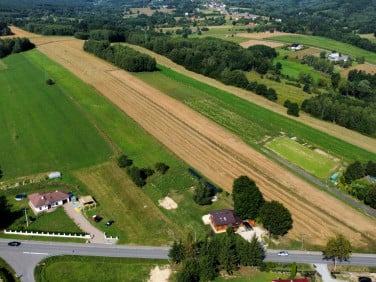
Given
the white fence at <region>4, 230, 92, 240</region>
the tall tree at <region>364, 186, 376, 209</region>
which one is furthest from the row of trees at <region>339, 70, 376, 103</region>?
the white fence at <region>4, 230, 92, 240</region>

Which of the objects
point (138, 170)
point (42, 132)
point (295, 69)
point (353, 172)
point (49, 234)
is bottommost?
point (295, 69)

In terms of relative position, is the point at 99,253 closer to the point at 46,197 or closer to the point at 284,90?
the point at 46,197

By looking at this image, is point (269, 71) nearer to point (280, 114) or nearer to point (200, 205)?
point (280, 114)

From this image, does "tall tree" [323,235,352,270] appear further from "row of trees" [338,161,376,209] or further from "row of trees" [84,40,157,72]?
"row of trees" [84,40,157,72]

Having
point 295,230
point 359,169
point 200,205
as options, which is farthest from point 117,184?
point 359,169

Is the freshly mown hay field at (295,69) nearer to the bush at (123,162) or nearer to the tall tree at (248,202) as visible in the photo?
the bush at (123,162)

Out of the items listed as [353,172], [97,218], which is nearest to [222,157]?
[353,172]
